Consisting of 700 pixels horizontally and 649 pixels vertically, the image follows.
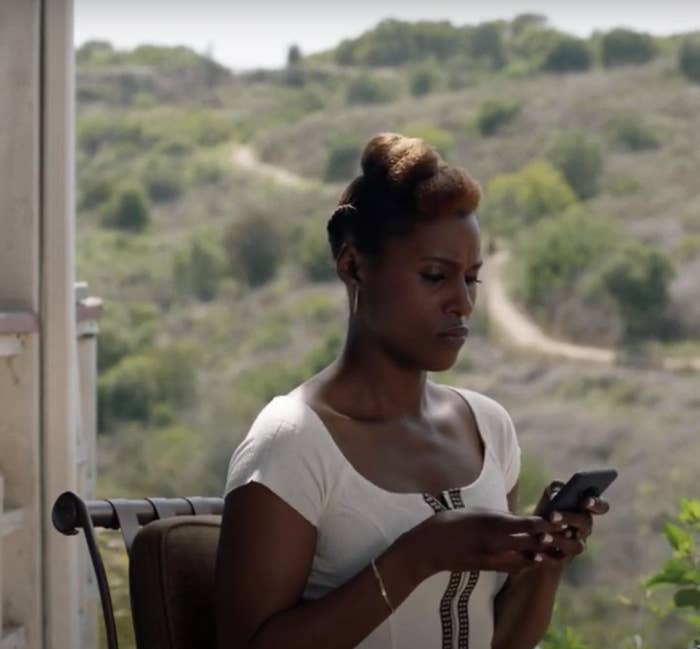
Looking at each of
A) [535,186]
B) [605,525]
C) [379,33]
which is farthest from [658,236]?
[379,33]

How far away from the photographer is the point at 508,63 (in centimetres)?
2675

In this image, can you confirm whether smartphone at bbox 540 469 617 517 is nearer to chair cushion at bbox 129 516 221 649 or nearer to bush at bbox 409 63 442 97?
chair cushion at bbox 129 516 221 649

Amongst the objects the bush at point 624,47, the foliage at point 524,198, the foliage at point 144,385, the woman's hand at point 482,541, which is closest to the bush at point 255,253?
the foliage at point 144,385

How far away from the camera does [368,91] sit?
87.5 ft

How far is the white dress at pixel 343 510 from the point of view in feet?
5.73

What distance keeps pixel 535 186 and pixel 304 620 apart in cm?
2133

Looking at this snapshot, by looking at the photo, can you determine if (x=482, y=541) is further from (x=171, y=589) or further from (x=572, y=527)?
(x=171, y=589)

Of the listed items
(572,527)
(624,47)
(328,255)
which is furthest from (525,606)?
(624,47)

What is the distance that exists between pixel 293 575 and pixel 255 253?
21.9 meters

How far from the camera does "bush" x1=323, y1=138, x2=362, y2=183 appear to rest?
24.3 metres

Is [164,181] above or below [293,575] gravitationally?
below

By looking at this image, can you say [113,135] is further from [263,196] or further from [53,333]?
[53,333]

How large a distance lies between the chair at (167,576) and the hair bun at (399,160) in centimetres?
46

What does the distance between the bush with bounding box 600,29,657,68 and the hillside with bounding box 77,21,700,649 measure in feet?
0.37
